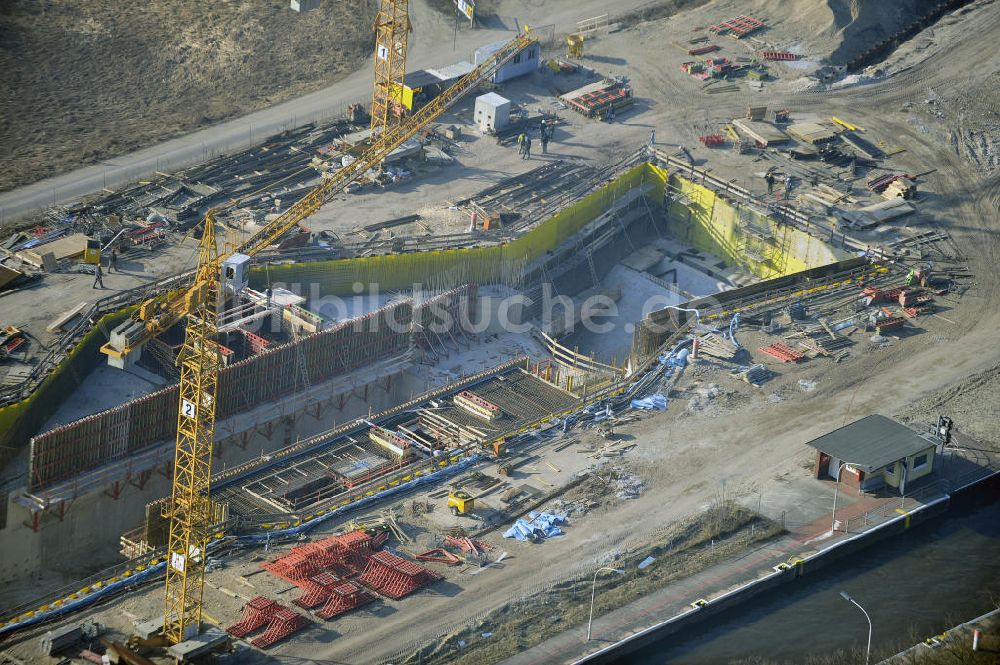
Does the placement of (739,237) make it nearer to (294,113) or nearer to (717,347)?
(717,347)

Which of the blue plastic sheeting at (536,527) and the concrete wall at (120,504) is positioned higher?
the blue plastic sheeting at (536,527)

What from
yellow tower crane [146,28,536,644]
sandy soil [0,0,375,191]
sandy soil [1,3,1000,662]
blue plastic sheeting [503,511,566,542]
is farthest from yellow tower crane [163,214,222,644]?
sandy soil [0,0,375,191]

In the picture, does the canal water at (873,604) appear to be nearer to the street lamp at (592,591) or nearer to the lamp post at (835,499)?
the lamp post at (835,499)

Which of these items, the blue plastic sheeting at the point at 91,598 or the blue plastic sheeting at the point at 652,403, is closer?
the blue plastic sheeting at the point at 91,598

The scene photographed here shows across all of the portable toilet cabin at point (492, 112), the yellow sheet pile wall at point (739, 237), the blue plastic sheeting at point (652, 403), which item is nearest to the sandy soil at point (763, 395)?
the blue plastic sheeting at point (652, 403)

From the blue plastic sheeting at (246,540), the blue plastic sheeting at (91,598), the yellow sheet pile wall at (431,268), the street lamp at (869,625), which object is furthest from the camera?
the yellow sheet pile wall at (431,268)

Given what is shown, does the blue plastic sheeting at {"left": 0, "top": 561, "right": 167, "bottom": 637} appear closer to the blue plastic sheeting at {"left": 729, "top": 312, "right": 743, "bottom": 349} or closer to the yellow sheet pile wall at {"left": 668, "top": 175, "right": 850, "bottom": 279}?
the blue plastic sheeting at {"left": 729, "top": 312, "right": 743, "bottom": 349}

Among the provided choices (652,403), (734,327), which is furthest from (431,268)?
(734,327)

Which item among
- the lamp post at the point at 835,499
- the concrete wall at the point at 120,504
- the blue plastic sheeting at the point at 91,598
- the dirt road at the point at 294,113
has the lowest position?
the concrete wall at the point at 120,504
